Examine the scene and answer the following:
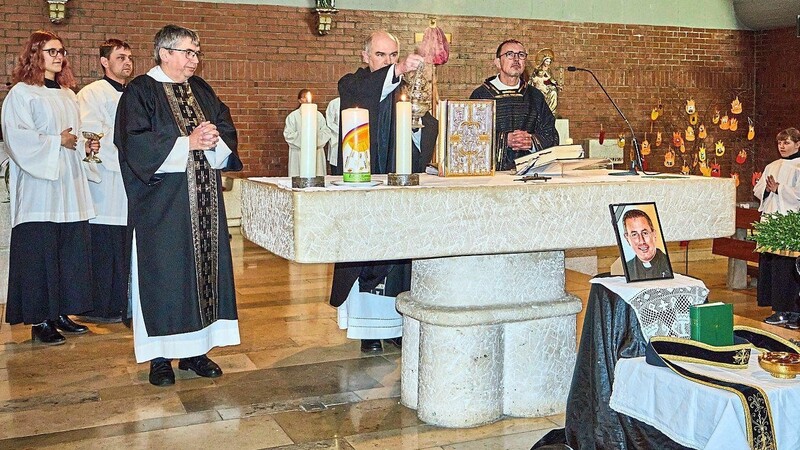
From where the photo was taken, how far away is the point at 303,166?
141 inches

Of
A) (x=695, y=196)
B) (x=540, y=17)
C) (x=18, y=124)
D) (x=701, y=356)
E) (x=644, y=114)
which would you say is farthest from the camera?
(x=644, y=114)

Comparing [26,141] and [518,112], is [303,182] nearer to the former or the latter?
[518,112]

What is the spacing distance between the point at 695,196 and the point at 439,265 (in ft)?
3.81

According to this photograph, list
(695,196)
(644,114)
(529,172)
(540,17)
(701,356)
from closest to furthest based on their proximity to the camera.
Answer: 1. (701,356)
2. (695,196)
3. (529,172)
4. (540,17)
5. (644,114)

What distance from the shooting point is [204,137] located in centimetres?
481

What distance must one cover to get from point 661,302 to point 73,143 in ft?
14.5

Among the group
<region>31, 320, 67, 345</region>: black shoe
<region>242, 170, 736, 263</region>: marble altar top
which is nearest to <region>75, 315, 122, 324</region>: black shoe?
<region>31, 320, 67, 345</region>: black shoe

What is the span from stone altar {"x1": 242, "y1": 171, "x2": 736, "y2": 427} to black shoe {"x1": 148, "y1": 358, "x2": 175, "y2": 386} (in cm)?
136

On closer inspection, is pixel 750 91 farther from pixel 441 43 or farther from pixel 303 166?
pixel 303 166

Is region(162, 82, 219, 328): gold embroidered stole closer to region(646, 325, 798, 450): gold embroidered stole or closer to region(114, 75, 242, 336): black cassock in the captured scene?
region(114, 75, 242, 336): black cassock

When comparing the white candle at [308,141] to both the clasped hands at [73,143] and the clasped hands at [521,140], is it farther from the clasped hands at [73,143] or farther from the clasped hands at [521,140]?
the clasped hands at [73,143]

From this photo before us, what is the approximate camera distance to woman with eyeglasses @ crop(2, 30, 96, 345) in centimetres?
623

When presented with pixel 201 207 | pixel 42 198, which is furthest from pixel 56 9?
pixel 201 207

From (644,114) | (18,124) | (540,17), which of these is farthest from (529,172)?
(644,114)
